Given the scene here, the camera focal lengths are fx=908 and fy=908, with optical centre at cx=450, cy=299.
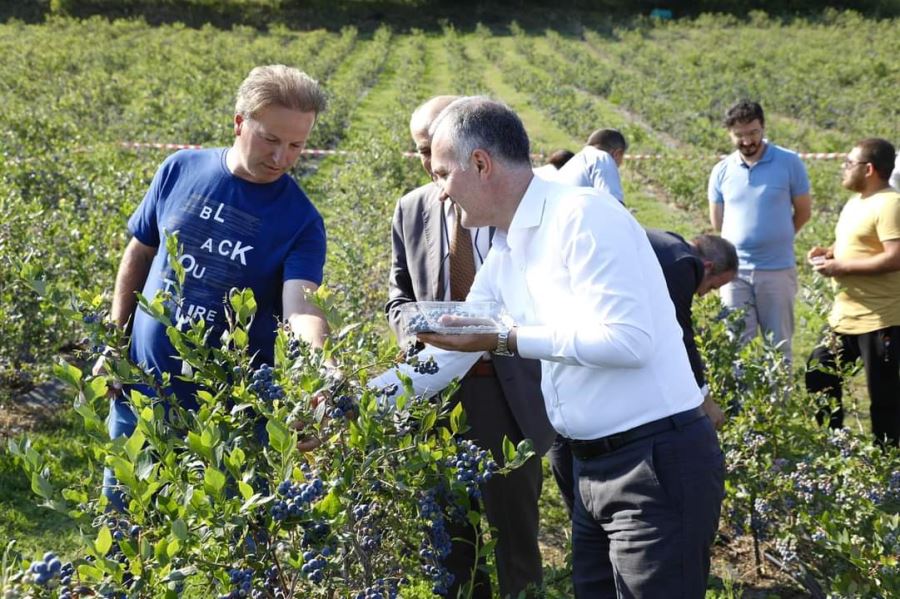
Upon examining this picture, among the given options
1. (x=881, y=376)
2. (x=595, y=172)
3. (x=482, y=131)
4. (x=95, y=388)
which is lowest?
(x=881, y=376)

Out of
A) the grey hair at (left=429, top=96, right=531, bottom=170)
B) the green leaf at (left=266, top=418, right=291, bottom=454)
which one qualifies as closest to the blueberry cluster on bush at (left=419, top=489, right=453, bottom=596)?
the green leaf at (left=266, top=418, right=291, bottom=454)

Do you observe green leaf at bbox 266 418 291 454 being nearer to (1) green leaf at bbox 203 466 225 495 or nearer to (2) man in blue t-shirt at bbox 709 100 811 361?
(1) green leaf at bbox 203 466 225 495

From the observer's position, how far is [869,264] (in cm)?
453

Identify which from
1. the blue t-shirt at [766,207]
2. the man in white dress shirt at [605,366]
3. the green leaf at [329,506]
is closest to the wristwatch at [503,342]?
the man in white dress shirt at [605,366]

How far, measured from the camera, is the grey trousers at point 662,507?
6.67 ft

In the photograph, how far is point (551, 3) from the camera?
47000mm

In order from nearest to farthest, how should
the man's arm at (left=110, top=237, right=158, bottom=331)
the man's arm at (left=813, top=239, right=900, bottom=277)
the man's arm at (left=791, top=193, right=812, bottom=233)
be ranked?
the man's arm at (left=110, top=237, right=158, bottom=331) → the man's arm at (left=813, top=239, right=900, bottom=277) → the man's arm at (left=791, top=193, right=812, bottom=233)

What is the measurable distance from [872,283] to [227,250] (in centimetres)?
345

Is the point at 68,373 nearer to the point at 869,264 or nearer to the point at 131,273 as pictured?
the point at 131,273

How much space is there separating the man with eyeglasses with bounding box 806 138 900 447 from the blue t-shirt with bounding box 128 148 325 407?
9.55 ft

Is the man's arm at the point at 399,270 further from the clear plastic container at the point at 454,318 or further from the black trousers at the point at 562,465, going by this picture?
the clear plastic container at the point at 454,318

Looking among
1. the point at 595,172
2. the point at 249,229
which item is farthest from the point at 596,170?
the point at 249,229

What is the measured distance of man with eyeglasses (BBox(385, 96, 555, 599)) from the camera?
114 inches

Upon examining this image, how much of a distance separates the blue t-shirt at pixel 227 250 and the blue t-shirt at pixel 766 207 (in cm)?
333
